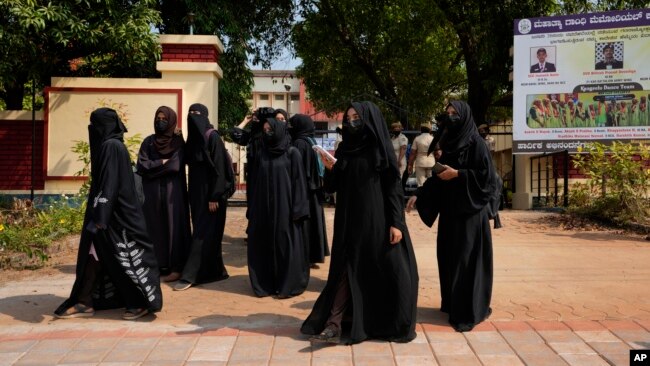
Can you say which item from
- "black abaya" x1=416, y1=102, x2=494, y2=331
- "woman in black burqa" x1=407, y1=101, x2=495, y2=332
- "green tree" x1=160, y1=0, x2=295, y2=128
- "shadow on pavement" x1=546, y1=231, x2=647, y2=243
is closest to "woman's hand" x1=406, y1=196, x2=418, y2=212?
"woman in black burqa" x1=407, y1=101, x2=495, y2=332

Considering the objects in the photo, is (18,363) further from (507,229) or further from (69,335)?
(507,229)

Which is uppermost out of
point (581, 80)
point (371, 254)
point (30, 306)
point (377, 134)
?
point (581, 80)

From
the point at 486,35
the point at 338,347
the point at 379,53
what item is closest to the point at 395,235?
the point at 338,347

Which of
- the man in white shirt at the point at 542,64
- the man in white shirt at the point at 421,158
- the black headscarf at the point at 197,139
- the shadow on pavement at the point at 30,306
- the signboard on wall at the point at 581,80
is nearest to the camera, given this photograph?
the shadow on pavement at the point at 30,306

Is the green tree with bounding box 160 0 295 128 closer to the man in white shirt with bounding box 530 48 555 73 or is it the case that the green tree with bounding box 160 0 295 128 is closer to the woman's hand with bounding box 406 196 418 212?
the man in white shirt with bounding box 530 48 555 73

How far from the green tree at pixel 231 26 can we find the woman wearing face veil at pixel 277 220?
5.85 metres

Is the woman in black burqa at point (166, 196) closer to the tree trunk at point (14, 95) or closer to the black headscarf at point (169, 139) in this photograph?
the black headscarf at point (169, 139)

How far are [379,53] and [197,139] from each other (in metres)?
17.6

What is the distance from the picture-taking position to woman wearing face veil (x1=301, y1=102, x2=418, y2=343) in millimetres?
4594

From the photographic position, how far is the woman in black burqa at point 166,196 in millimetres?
6730

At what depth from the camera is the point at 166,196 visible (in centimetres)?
676

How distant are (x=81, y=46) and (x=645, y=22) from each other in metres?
10.5

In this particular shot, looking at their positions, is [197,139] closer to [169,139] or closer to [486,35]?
[169,139]

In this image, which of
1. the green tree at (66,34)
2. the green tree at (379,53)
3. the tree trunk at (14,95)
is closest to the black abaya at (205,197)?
the green tree at (66,34)
